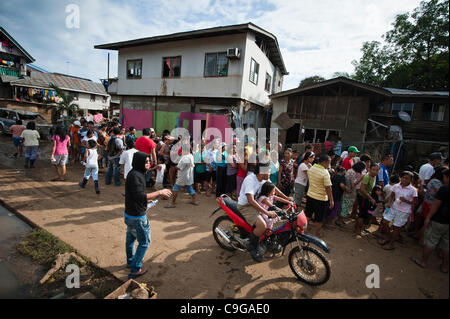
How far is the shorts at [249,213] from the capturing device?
364 cm

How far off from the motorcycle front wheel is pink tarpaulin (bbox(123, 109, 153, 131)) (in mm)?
14866

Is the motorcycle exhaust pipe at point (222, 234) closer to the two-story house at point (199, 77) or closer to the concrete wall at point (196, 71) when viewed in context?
the two-story house at point (199, 77)

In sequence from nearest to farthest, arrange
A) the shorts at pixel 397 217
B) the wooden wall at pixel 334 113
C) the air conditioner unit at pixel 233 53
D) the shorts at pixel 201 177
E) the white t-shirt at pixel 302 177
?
1. the shorts at pixel 397 217
2. the white t-shirt at pixel 302 177
3. the shorts at pixel 201 177
4. the wooden wall at pixel 334 113
5. the air conditioner unit at pixel 233 53

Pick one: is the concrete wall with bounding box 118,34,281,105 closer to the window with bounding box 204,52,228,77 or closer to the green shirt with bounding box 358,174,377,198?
the window with bounding box 204,52,228,77

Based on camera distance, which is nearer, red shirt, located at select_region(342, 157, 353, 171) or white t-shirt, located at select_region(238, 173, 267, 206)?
white t-shirt, located at select_region(238, 173, 267, 206)

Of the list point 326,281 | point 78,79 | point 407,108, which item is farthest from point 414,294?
point 78,79

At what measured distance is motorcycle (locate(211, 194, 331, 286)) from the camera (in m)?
3.19

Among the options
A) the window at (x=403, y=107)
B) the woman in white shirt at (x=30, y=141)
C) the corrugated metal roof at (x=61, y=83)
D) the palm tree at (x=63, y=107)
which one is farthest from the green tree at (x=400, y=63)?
the corrugated metal roof at (x=61, y=83)

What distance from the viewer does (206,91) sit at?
1355 centimetres

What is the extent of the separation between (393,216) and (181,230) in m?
4.31

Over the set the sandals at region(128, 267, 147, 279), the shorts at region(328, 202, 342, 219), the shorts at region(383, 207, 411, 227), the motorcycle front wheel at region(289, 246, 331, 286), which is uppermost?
the shorts at region(383, 207, 411, 227)

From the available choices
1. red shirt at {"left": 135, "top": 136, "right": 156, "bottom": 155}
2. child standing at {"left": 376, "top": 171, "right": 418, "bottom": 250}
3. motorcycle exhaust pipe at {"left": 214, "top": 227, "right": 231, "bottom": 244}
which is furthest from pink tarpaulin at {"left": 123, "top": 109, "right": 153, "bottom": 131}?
child standing at {"left": 376, "top": 171, "right": 418, "bottom": 250}

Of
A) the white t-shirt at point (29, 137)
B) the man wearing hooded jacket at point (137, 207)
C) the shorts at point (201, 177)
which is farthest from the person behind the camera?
the white t-shirt at point (29, 137)

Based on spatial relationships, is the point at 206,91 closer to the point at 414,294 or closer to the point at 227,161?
the point at 227,161
